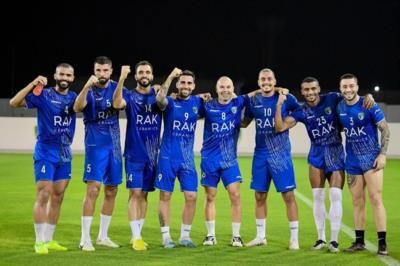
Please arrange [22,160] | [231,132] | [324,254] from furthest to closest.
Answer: [22,160] < [231,132] < [324,254]

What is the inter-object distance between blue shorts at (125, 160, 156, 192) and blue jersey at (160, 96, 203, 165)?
24 centimetres

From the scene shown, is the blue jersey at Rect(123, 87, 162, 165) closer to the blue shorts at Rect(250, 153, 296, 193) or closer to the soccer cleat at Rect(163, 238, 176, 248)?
the soccer cleat at Rect(163, 238, 176, 248)

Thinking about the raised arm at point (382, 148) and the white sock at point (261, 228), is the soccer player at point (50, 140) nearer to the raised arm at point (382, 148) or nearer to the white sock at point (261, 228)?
Result: the white sock at point (261, 228)

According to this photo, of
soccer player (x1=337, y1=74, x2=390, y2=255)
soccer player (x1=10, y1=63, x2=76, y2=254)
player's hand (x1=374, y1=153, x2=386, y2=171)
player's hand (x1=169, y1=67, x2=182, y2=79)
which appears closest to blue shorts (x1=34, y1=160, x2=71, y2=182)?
soccer player (x1=10, y1=63, x2=76, y2=254)

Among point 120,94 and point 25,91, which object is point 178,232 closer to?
point 120,94

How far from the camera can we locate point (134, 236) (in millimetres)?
8117

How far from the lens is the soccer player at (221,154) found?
27.5ft

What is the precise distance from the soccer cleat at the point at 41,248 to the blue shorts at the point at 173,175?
1499mm

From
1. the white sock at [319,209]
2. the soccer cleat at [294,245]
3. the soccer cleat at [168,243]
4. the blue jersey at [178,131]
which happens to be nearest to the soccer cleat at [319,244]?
the white sock at [319,209]

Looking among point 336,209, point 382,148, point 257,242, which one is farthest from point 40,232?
point 382,148

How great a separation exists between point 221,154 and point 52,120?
6.93ft

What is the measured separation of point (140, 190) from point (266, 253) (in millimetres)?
1711

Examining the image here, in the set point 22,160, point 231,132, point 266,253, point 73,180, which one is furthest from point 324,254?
point 22,160

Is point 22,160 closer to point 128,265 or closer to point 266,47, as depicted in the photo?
point 128,265
